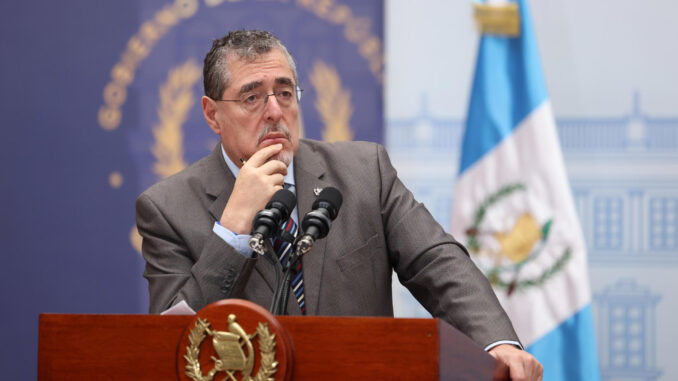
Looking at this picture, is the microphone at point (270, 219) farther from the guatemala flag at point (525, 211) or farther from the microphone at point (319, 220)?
the guatemala flag at point (525, 211)

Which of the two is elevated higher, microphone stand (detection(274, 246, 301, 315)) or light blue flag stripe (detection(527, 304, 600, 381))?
microphone stand (detection(274, 246, 301, 315))

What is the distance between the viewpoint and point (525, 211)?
3.34 m

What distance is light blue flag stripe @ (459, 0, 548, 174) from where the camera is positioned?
3396 millimetres

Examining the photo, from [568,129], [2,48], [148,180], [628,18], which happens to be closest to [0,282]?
[148,180]

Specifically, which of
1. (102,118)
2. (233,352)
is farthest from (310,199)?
(102,118)

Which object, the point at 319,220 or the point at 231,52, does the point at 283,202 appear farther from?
the point at 231,52

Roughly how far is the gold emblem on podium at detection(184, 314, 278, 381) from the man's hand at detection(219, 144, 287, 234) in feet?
1.90

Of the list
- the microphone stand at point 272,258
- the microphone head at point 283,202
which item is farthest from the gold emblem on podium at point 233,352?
the microphone head at point 283,202

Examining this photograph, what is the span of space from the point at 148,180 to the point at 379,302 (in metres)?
1.87

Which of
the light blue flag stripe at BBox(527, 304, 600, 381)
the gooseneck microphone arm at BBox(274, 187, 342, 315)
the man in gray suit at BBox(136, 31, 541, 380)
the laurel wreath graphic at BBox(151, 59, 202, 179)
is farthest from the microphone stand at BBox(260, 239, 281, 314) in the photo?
the laurel wreath graphic at BBox(151, 59, 202, 179)

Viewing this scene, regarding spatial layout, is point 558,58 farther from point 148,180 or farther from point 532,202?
point 148,180

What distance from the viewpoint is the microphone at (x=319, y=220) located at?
5.56 feet

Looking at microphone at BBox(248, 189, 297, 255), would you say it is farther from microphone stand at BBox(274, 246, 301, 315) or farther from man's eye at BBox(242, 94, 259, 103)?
man's eye at BBox(242, 94, 259, 103)

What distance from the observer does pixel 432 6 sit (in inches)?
141
